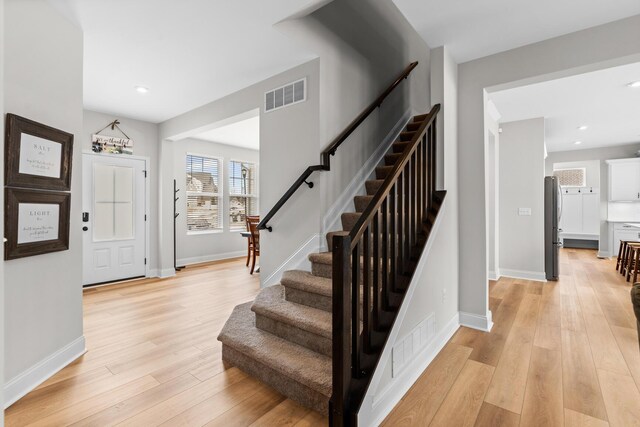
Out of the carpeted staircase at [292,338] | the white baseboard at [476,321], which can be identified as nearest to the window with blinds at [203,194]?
the carpeted staircase at [292,338]

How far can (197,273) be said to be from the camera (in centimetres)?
559

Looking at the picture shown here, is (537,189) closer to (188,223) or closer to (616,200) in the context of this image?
(616,200)

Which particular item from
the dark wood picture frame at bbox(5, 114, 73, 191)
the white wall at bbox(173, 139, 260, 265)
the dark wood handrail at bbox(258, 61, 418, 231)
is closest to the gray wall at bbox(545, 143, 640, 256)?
the dark wood handrail at bbox(258, 61, 418, 231)

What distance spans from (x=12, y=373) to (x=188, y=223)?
4.78 metres

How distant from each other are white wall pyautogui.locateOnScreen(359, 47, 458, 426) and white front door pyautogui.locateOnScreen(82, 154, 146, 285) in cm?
470

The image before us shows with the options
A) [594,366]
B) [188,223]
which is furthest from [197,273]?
[594,366]

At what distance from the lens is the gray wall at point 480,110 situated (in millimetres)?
2752

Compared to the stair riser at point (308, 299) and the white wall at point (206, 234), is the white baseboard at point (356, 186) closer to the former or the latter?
the stair riser at point (308, 299)

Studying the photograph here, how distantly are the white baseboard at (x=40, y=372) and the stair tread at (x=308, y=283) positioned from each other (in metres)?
1.72

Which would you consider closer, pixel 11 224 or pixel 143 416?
pixel 143 416

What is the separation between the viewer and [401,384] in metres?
1.99

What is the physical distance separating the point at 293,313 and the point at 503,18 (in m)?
2.83

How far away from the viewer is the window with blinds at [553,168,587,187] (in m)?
8.53

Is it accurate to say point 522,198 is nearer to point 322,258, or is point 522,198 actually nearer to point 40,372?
point 322,258
